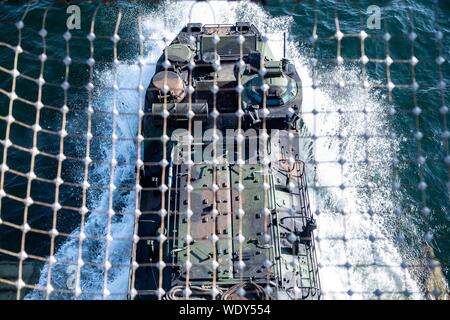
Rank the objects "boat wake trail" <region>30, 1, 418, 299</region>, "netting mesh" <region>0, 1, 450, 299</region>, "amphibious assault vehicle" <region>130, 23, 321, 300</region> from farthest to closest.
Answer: "boat wake trail" <region>30, 1, 418, 299</region>
"netting mesh" <region>0, 1, 450, 299</region>
"amphibious assault vehicle" <region>130, 23, 321, 300</region>

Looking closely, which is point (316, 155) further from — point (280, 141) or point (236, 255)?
point (236, 255)

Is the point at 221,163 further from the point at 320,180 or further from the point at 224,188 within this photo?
the point at 320,180

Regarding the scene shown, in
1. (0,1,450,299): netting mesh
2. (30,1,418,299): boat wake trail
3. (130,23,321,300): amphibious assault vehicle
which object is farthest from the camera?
(30,1,418,299): boat wake trail

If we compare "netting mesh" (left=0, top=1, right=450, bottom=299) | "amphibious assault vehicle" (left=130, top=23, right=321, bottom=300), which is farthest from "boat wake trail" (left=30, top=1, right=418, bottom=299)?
"amphibious assault vehicle" (left=130, top=23, right=321, bottom=300)

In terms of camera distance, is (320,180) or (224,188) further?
(320,180)

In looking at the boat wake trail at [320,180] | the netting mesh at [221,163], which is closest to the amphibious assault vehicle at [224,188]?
the netting mesh at [221,163]

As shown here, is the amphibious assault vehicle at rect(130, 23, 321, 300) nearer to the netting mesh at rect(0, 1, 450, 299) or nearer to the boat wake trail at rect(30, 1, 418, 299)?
the netting mesh at rect(0, 1, 450, 299)

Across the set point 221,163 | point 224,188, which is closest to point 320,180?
point 221,163
